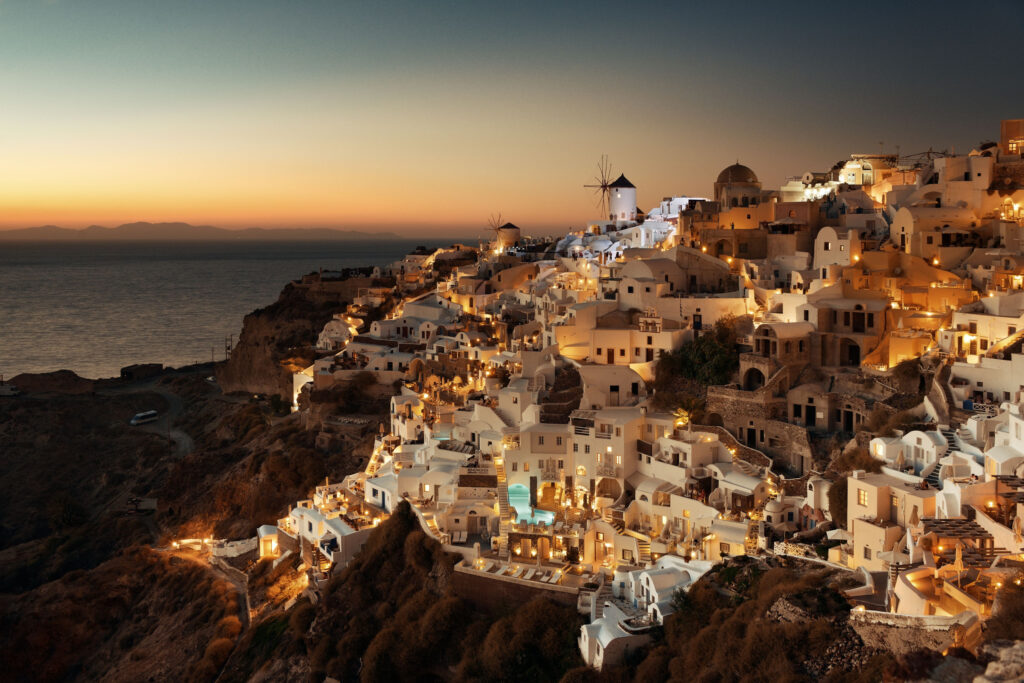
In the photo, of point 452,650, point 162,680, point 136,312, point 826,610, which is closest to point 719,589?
point 826,610

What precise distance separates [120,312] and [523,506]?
90204mm

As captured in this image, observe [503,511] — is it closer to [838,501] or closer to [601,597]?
[601,597]

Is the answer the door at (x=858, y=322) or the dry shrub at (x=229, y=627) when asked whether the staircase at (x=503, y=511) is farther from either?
the door at (x=858, y=322)

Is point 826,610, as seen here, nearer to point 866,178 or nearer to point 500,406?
point 500,406

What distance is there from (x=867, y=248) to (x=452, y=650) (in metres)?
17.0

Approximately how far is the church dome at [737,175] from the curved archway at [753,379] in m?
15.4

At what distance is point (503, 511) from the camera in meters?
22.0

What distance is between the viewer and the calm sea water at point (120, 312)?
7481 centimetres

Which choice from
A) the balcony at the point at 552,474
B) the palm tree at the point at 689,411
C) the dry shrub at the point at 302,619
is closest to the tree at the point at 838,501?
the palm tree at the point at 689,411

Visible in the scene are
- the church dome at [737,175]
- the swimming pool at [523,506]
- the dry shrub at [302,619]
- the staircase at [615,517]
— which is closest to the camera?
the staircase at [615,517]

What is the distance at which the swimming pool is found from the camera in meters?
22.2

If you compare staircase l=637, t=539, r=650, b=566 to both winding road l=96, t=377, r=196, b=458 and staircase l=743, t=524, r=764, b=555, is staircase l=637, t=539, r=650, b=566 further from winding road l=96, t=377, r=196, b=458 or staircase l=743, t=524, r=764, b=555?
winding road l=96, t=377, r=196, b=458

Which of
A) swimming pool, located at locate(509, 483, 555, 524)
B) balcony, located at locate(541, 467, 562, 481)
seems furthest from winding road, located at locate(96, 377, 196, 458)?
balcony, located at locate(541, 467, 562, 481)

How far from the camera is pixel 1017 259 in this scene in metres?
22.8
